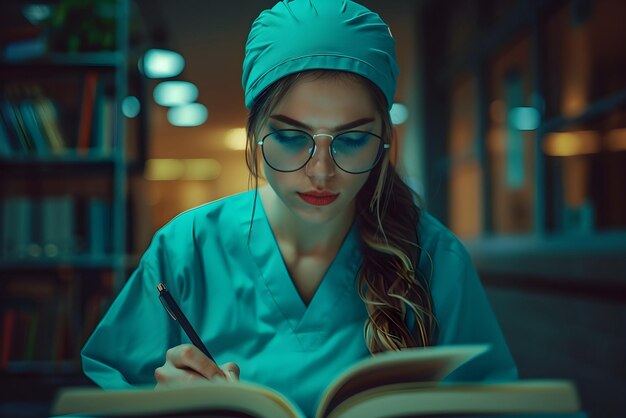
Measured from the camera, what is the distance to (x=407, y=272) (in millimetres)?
838

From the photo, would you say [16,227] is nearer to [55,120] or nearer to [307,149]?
[55,120]

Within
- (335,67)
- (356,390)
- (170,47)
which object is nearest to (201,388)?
(356,390)

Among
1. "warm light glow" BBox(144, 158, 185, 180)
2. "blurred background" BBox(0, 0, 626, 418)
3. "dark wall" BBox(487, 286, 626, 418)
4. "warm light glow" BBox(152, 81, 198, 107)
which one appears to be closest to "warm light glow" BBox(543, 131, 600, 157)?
"blurred background" BBox(0, 0, 626, 418)

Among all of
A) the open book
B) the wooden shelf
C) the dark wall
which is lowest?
the dark wall

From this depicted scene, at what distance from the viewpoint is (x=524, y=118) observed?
125 inches

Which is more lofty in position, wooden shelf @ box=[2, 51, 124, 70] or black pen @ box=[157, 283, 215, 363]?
wooden shelf @ box=[2, 51, 124, 70]

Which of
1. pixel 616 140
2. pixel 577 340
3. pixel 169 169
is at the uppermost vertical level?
pixel 616 140

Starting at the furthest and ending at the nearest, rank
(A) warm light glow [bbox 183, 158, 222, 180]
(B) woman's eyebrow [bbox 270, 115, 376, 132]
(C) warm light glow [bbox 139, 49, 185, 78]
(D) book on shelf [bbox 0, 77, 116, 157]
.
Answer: (D) book on shelf [bbox 0, 77, 116, 157]
(C) warm light glow [bbox 139, 49, 185, 78]
(A) warm light glow [bbox 183, 158, 222, 180]
(B) woman's eyebrow [bbox 270, 115, 376, 132]

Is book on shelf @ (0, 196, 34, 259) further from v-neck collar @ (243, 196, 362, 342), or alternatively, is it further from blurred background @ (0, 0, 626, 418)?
v-neck collar @ (243, 196, 362, 342)

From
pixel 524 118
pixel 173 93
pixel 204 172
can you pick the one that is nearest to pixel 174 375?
pixel 204 172

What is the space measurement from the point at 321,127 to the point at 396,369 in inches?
12.1

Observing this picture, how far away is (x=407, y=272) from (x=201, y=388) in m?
0.39

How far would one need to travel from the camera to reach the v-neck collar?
854 millimetres

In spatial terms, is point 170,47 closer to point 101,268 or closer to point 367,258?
point 101,268
